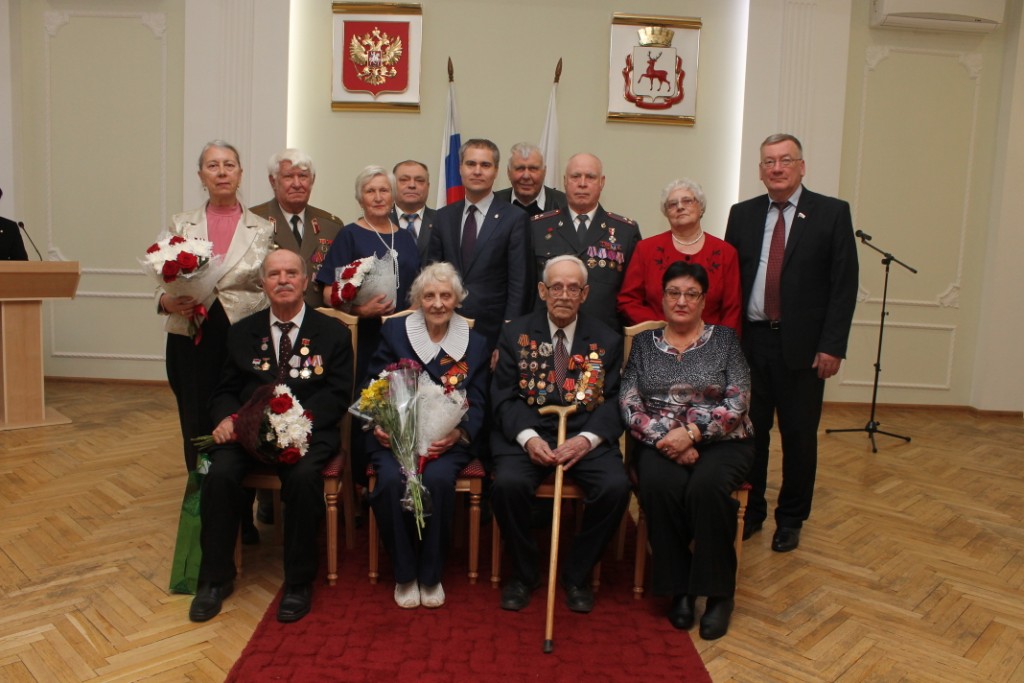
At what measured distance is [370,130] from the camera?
6508 mm

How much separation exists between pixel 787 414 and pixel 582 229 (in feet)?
4.38

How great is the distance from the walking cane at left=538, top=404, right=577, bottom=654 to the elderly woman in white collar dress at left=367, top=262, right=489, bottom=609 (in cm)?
36

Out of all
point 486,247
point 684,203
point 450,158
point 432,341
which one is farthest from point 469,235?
point 450,158

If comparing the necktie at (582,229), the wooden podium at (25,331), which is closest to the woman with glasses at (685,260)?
the necktie at (582,229)

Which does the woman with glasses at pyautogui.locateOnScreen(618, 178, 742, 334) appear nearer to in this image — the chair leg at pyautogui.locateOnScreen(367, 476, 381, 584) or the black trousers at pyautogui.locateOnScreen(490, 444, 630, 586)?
the black trousers at pyautogui.locateOnScreen(490, 444, 630, 586)

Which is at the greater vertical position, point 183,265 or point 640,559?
point 183,265

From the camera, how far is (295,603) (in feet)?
9.35

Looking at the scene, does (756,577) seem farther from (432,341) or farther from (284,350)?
(284,350)

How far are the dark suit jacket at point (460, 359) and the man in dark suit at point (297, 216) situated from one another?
66 cm

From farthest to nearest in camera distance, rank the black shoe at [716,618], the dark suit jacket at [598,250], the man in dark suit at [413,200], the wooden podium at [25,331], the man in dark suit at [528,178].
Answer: the wooden podium at [25,331], the man in dark suit at [528,178], the man in dark suit at [413,200], the dark suit jacket at [598,250], the black shoe at [716,618]

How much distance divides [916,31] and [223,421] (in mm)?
6568

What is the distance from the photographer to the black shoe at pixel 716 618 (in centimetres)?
279

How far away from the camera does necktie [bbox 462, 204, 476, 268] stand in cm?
366

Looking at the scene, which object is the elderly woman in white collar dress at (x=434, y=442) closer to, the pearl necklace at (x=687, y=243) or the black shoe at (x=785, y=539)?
the pearl necklace at (x=687, y=243)
